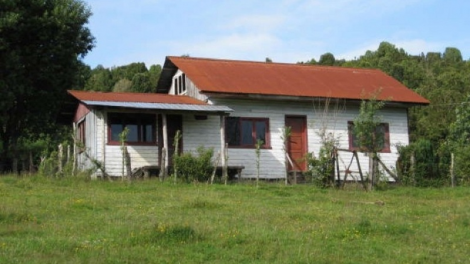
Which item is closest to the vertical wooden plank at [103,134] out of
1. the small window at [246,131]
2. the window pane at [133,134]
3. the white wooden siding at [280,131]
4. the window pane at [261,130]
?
the window pane at [133,134]

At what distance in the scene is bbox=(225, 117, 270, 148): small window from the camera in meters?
28.3

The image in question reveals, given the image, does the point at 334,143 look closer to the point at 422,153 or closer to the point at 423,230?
the point at 422,153

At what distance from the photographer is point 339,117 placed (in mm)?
29656

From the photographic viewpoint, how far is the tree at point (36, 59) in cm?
3122

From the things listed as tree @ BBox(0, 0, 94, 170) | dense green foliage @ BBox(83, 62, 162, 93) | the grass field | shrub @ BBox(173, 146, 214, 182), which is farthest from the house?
dense green foliage @ BBox(83, 62, 162, 93)

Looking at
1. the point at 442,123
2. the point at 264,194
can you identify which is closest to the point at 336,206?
the point at 264,194

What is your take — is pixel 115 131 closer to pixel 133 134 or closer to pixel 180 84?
pixel 133 134

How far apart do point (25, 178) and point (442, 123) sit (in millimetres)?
37882

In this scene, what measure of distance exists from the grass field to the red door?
6.94m

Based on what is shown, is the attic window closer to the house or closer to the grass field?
the house

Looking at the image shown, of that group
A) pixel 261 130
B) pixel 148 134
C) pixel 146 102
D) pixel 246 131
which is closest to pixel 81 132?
pixel 148 134

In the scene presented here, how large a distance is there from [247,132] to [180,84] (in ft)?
14.4

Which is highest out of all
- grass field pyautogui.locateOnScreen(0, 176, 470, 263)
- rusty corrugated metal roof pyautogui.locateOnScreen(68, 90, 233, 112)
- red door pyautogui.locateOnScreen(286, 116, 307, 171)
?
rusty corrugated metal roof pyautogui.locateOnScreen(68, 90, 233, 112)

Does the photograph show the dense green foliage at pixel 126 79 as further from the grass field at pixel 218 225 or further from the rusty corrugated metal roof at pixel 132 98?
the grass field at pixel 218 225
